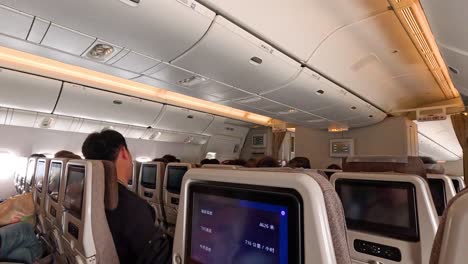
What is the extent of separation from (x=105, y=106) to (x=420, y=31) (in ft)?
19.1

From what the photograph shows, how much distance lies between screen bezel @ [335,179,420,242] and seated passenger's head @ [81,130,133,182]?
1.79m

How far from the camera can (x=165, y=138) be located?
27.8 ft

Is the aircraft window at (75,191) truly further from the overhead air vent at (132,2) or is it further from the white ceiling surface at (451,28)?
the white ceiling surface at (451,28)

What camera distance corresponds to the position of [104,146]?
2191mm

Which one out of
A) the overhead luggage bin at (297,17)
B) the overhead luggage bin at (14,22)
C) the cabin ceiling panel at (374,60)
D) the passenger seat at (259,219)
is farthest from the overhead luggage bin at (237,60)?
the passenger seat at (259,219)

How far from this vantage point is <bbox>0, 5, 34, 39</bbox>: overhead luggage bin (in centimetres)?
218

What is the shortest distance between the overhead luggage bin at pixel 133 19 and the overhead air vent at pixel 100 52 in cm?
23

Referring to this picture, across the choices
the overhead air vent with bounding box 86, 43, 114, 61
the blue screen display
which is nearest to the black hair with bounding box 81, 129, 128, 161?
the overhead air vent with bounding box 86, 43, 114, 61

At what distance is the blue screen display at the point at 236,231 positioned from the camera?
2.66 ft

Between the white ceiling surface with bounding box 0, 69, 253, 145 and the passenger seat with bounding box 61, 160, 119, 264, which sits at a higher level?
the white ceiling surface with bounding box 0, 69, 253, 145

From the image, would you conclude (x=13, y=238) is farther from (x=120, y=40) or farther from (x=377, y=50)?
(x=377, y=50)

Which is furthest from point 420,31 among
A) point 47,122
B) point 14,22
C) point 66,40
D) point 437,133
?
point 437,133

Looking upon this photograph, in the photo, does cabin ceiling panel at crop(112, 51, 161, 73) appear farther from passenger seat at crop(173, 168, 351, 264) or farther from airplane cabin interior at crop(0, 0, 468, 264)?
passenger seat at crop(173, 168, 351, 264)

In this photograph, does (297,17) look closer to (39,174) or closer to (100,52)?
(100,52)
